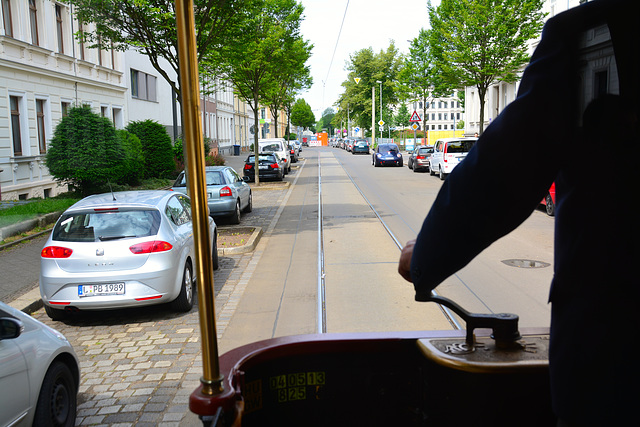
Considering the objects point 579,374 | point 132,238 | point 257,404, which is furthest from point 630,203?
point 132,238

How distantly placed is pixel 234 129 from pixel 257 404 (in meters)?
72.1

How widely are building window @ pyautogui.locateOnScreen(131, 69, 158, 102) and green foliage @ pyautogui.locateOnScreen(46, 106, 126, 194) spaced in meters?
15.5

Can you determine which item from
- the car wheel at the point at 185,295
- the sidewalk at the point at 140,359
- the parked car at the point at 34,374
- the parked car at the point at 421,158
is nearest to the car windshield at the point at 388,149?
the parked car at the point at 421,158

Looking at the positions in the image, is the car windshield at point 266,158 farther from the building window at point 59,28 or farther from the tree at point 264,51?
the building window at point 59,28

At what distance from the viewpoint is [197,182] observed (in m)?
1.70

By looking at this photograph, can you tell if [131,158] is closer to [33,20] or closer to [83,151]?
[83,151]

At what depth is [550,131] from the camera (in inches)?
44.2

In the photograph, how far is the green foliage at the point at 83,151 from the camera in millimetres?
18422

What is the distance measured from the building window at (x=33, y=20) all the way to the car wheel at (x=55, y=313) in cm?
1739

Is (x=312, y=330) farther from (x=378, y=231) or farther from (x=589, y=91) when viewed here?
(x=378, y=231)

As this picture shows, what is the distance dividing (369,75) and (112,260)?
238 ft

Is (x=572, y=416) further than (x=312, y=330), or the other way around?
(x=312, y=330)

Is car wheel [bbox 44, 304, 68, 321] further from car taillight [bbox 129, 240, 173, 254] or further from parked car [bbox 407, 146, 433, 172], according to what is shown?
parked car [bbox 407, 146, 433, 172]

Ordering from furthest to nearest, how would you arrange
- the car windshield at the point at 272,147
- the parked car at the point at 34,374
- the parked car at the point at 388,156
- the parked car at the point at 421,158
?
the parked car at the point at 388,156, the car windshield at the point at 272,147, the parked car at the point at 421,158, the parked car at the point at 34,374
